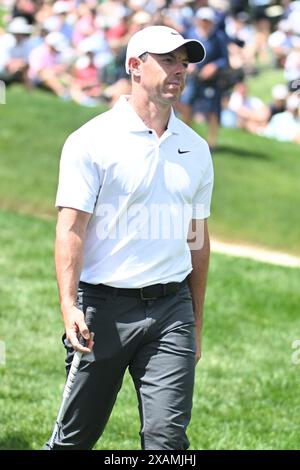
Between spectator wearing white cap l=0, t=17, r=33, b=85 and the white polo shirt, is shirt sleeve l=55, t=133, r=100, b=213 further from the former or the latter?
spectator wearing white cap l=0, t=17, r=33, b=85

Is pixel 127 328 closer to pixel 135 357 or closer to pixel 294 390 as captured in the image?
pixel 135 357

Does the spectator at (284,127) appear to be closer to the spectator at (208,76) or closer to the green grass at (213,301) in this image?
the green grass at (213,301)

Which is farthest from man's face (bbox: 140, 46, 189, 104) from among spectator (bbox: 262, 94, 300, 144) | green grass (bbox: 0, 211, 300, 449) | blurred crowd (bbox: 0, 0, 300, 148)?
spectator (bbox: 262, 94, 300, 144)

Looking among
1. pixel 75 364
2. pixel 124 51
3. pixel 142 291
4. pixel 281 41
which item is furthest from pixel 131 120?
pixel 281 41

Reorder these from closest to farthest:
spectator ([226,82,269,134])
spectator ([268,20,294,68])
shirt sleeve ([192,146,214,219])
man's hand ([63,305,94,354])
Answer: man's hand ([63,305,94,354])
shirt sleeve ([192,146,214,219])
spectator ([226,82,269,134])
spectator ([268,20,294,68])

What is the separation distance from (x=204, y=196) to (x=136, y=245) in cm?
48

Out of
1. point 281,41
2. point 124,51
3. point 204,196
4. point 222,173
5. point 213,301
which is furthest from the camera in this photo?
point 281,41

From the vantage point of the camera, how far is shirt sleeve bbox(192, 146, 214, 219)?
4.99 m

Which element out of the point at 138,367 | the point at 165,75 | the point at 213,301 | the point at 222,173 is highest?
the point at 165,75

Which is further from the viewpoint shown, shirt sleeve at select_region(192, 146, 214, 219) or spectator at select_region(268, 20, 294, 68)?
spectator at select_region(268, 20, 294, 68)

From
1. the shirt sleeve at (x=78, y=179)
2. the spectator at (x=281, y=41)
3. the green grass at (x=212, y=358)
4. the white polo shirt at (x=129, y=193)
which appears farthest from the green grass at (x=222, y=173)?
the shirt sleeve at (x=78, y=179)

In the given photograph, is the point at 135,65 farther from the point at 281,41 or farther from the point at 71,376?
the point at 281,41

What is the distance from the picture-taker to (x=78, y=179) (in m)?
4.59

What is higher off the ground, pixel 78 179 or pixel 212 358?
pixel 78 179
